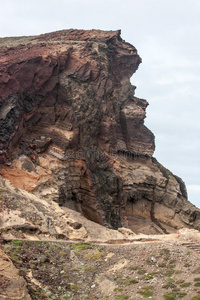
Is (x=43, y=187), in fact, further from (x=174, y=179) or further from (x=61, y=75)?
(x=174, y=179)

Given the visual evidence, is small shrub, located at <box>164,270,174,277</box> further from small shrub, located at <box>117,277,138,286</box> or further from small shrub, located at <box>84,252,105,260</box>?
small shrub, located at <box>84,252,105,260</box>

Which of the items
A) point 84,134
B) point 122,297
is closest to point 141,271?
point 122,297

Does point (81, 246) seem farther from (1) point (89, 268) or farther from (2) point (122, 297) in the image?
(2) point (122, 297)

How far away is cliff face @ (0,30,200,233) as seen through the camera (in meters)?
46.2

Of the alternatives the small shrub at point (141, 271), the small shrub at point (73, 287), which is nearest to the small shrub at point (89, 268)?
the small shrub at point (73, 287)

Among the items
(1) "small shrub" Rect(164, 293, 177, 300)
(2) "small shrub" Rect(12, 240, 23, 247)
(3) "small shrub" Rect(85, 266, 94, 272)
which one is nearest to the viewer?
(1) "small shrub" Rect(164, 293, 177, 300)

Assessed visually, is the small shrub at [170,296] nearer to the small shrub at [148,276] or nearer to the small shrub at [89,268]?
the small shrub at [148,276]

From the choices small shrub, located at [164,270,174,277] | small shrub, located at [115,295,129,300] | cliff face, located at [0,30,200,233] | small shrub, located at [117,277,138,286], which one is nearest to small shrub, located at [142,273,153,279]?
small shrub, located at [117,277,138,286]

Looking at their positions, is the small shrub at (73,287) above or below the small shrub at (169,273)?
below

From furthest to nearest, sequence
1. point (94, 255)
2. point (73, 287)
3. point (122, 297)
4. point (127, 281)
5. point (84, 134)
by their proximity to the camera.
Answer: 1. point (84, 134)
2. point (94, 255)
3. point (127, 281)
4. point (73, 287)
5. point (122, 297)

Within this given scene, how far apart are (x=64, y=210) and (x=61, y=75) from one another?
76.7 feet

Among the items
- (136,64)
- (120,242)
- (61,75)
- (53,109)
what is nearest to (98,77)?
(61,75)

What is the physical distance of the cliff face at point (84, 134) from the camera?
46156mm

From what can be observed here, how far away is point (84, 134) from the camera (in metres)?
53.1
